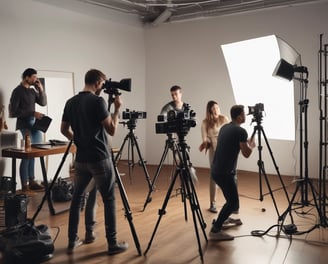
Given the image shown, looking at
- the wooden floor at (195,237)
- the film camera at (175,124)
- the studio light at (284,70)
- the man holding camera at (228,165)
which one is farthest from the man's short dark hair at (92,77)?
the studio light at (284,70)

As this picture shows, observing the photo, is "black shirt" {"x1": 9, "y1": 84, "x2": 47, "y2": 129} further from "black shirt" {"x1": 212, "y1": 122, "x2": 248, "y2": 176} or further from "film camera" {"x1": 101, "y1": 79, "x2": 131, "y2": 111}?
"black shirt" {"x1": 212, "y1": 122, "x2": 248, "y2": 176}

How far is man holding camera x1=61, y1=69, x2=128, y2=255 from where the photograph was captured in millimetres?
2963

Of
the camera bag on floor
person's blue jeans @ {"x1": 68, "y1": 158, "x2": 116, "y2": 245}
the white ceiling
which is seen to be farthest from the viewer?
the white ceiling

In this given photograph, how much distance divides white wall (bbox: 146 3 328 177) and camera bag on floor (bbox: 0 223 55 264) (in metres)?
4.46

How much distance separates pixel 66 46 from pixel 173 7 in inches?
85.1

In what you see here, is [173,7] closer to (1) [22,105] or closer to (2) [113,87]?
(1) [22,105]

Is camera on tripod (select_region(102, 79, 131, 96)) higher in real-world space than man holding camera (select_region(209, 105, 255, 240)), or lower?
higher

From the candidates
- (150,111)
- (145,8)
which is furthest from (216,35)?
(150,111)

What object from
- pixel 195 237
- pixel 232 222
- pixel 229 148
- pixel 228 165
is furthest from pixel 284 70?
pixel 195 237

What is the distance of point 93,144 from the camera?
3.00 m

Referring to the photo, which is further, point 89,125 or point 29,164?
point 29,164

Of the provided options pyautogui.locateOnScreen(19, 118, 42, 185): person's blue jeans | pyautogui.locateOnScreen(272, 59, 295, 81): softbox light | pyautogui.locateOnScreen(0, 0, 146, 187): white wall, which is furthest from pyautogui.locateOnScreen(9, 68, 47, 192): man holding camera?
pyautogui.locateOnScreen(272, 59, 295, 81): softbox light

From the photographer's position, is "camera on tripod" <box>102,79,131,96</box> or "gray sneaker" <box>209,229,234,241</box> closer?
"camera on tripod" <box>102,79,131,96</box>

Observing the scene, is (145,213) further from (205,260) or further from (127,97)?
(127,97)
